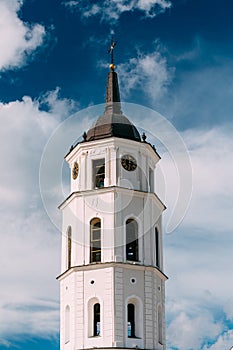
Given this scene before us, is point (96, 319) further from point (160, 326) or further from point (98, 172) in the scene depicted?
point (98, 172)

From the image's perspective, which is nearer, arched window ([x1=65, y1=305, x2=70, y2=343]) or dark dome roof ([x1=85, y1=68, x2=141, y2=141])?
arched window ([x1=65, y1=305, x2=70, y2=343])

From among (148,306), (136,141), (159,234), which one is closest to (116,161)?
(136,141)

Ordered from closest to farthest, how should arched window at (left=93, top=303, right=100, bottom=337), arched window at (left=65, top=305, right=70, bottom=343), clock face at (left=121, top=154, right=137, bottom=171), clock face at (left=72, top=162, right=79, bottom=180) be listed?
arched window at (left=93, top=303, right=100, bottom=337) < arched window at (left=65, top=305, right=70, bottom=343) < clock face at (left=121, top=154, right=137, bottom=171) < clock face at (left=72, top=162, right=79, bottom=180)

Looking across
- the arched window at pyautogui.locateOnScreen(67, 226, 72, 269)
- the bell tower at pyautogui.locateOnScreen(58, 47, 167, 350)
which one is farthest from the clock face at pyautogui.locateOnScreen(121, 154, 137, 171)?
the arched window at pyautogui.locateOnScreen(67, 226, 72, 269)

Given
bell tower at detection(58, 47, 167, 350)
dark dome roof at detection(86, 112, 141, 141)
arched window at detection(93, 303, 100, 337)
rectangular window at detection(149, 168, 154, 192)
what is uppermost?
dark dome roof at detection(86, 112, 141, 141)

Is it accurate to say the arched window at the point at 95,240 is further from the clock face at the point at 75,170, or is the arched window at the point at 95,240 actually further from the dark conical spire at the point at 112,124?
the dark conical spire at the point at 112,124

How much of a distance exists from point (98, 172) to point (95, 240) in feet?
14.8

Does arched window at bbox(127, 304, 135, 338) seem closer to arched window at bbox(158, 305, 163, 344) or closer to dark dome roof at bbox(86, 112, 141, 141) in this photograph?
arched window at bbox(158, 305, 163, 344)

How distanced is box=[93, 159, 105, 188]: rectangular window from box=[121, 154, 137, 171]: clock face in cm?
130

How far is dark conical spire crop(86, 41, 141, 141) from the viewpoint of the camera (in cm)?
5344

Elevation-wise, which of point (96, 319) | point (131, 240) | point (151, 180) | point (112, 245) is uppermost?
point (151, 180)

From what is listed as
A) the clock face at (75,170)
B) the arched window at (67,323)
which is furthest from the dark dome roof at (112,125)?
the arched window at (67,323)

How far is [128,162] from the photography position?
52.6 meters

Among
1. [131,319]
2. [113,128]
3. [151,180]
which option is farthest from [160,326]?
[113,128]
